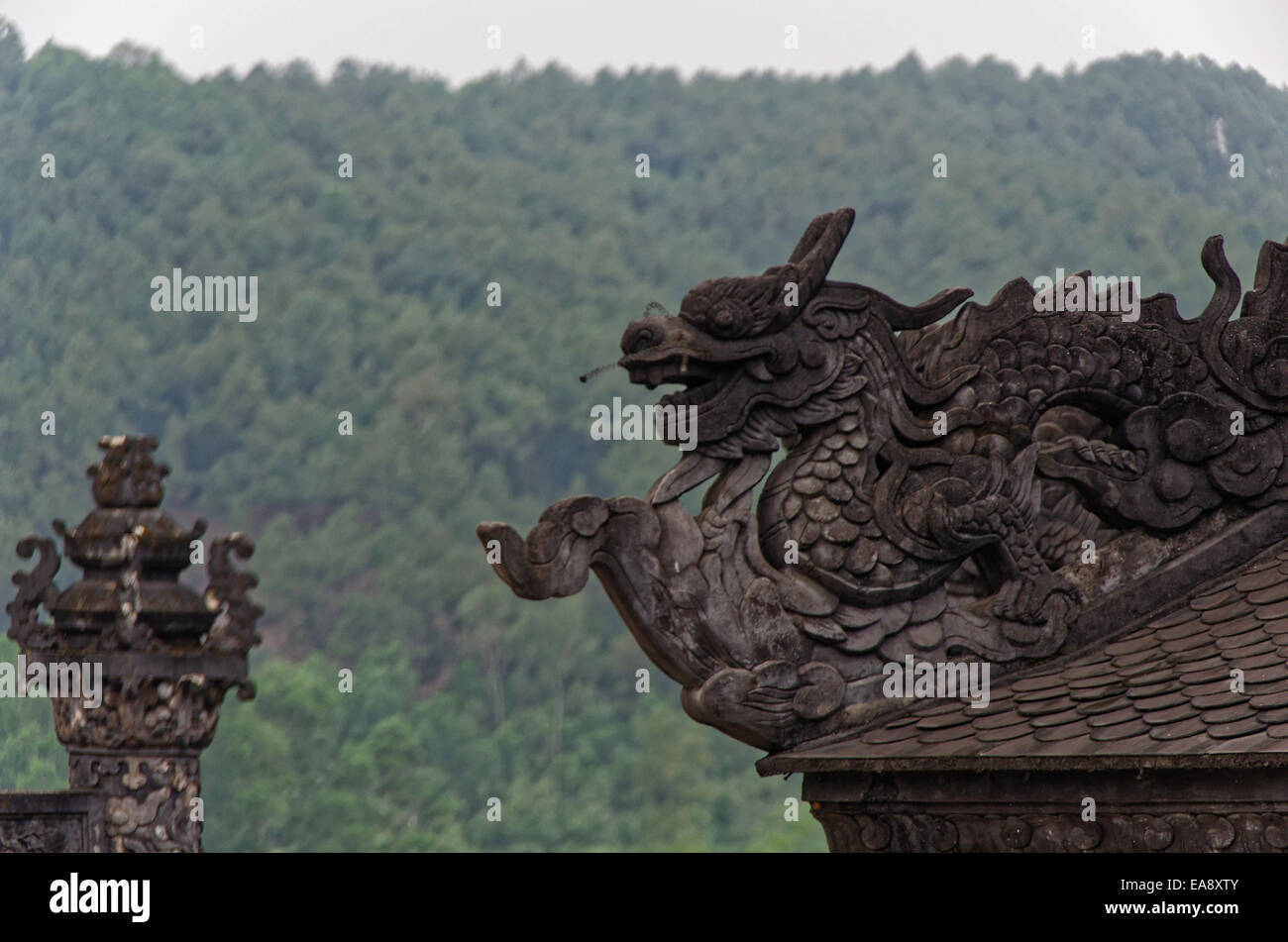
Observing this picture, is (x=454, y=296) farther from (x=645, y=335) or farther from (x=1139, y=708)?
(x=1139, y=708)

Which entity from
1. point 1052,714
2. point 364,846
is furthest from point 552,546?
point 364,846

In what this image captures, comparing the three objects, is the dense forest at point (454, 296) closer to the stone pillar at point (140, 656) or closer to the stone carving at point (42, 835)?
the stone pillar at point (140, 656)

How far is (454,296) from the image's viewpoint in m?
57.1

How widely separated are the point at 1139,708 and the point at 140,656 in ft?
19.6

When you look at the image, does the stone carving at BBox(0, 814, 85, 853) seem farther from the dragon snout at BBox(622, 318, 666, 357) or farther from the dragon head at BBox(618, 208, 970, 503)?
the dragon snout at BBox(622, 318, 666, 357)

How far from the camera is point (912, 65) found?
58531 mm

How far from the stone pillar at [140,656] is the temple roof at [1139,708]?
4819mm

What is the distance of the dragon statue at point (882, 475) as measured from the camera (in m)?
6.20

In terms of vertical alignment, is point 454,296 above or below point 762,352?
above

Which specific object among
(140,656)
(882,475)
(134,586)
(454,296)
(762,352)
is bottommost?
(140,656)

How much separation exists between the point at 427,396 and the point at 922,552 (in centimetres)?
4872

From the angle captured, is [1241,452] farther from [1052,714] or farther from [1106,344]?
[1052,714]

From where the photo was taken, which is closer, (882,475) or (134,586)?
(882,475)

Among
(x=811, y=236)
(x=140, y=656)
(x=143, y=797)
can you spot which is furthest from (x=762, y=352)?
(x=143, y=797)
